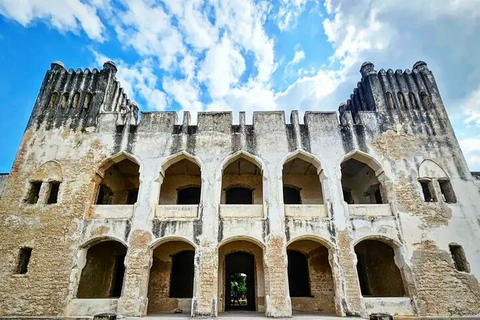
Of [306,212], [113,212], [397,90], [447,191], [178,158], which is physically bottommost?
[306,212]

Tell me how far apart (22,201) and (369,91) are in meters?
18.5

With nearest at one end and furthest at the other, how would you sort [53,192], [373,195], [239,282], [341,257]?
[341,257]
[53,192]
[373,195]
[239,282]

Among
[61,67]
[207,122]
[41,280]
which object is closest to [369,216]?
[207,122]

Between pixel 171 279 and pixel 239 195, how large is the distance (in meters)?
5.79

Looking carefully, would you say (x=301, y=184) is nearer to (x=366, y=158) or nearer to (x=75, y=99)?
(x=366, y=158)

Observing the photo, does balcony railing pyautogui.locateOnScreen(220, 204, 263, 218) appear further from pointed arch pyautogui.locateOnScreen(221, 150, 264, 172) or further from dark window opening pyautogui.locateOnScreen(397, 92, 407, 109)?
dark window opening pyautogui.locateOnScreen(397, 92, 407, 109)

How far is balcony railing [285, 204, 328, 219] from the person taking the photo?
13359 millimetres

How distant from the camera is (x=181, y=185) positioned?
17016 millimetres

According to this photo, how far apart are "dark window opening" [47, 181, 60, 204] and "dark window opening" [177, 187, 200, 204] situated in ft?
19.8

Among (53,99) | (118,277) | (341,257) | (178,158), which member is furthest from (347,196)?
(53,99)

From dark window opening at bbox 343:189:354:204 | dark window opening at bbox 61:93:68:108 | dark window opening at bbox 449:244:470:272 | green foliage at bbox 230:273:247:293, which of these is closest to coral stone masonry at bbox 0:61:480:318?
dark window opening at bbox 449:244:470:272

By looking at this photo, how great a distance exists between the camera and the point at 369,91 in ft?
54.4

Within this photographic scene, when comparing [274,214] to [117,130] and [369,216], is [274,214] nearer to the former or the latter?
[369,216]

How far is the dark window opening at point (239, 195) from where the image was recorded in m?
17.2
